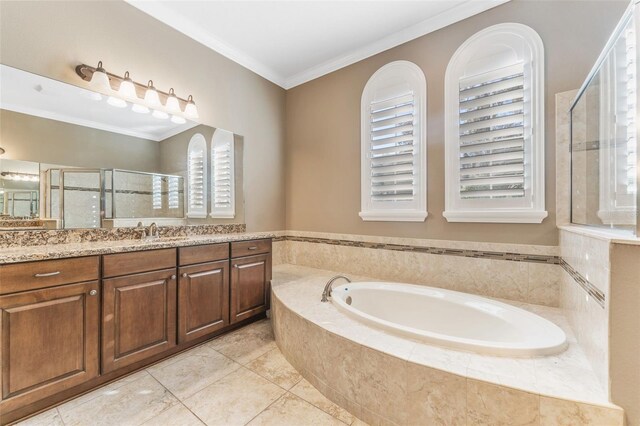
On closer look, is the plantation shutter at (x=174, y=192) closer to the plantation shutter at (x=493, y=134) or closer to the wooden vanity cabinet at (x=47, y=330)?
the wooden vanity cabinet at (x=47, y=330)

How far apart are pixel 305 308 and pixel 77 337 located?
1.30 m

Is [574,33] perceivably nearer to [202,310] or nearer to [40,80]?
[202,310]

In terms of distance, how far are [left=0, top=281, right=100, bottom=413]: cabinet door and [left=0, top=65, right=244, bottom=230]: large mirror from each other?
637 millimetres

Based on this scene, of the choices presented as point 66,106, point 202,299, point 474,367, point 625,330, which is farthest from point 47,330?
point 625,330

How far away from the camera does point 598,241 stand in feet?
3.69

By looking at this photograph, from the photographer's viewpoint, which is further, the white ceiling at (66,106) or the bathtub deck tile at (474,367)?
the white ceiling at (66,106)

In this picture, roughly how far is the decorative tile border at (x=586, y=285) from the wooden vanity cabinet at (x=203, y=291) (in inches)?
88.6

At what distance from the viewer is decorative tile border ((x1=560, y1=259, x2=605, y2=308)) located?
109cm

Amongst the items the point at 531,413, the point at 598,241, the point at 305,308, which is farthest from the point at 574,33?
the point at 305,308

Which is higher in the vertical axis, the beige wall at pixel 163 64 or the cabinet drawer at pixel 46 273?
the beige wall at pixel 163 64

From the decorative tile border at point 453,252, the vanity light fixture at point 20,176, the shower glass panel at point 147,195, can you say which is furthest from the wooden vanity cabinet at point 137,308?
the decorative tile border at point 453,252

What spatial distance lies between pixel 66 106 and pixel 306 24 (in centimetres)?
199

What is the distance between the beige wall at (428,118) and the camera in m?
1.81

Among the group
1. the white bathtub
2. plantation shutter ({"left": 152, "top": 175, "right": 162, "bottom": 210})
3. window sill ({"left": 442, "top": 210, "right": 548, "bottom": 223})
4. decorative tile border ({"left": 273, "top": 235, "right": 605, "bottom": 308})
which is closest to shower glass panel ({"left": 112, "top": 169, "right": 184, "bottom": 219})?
plantation shutter ({"left": 152, "top": 175, "right": 162, "bottom": 210})
